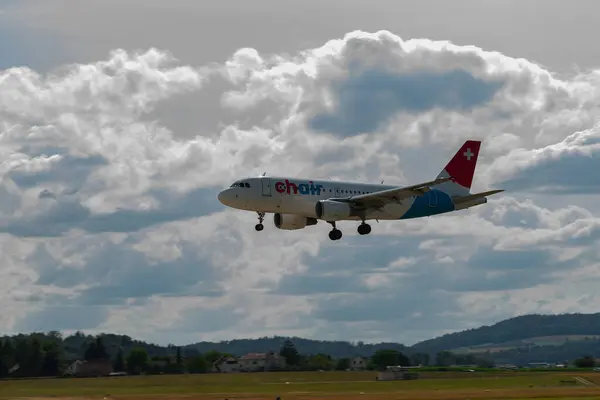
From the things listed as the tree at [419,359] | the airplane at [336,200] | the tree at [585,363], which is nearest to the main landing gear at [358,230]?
the airplane at [336,200]

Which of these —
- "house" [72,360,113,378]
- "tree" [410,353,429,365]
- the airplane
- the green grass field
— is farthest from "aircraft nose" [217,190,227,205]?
"tree" [410,353,429,365]

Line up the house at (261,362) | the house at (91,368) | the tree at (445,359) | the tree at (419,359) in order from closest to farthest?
the house at (91,368) < the house at (261,362) < the tree at (419,359) < the tree at (445,359)

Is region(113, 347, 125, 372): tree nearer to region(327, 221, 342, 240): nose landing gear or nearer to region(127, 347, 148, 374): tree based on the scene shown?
region(127, 347, 148, 374): tree

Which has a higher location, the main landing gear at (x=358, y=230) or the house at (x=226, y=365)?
the main landing gear at (x=358, y=230)

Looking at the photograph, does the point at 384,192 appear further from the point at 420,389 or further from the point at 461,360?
the point at 461,360

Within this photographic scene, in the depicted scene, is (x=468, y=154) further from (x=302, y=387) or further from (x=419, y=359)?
(x=419, y=359)

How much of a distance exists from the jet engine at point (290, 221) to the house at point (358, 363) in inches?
2226

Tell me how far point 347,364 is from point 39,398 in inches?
2565

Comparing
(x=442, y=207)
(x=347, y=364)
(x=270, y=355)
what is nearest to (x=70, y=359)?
(x=270, y=355)

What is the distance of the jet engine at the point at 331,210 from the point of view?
8931 cm

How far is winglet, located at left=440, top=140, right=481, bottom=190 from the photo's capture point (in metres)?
103

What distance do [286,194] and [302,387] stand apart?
26796mm

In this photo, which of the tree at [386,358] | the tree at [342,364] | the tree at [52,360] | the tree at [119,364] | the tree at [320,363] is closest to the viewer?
the tree at [52,360]

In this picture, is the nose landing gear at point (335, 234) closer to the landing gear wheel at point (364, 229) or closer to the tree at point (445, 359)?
the landing gear wheel at point (364, 229)
